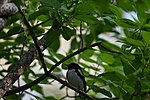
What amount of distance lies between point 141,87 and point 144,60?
0.07 m

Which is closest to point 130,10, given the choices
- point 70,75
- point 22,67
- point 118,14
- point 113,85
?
point 118,14

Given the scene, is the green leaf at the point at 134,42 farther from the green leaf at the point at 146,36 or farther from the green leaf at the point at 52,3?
the green leaf at the point at 52,3

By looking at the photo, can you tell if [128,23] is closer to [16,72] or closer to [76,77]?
[16,72]

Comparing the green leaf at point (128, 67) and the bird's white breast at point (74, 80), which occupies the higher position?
the green leaf at point (128, 67)

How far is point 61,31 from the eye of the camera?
73cm

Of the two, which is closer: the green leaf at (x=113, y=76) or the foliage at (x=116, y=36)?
the foliage at (x=116, y=36)

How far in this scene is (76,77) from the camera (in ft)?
3.82

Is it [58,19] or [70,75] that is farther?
[70,75]

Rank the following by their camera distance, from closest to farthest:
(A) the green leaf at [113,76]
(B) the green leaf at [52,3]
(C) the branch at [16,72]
Answer: (B) the green leaf at [52,3], (C) the branch at [16,72], (A) the green leaf at [113,76]

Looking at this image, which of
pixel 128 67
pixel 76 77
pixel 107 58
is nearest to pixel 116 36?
pixel 128 67

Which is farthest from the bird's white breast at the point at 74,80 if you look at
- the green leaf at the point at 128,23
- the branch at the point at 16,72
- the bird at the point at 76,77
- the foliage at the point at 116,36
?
the green leaf at the point at 128,23

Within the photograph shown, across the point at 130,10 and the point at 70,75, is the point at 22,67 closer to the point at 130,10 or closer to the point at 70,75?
the point at 130,10

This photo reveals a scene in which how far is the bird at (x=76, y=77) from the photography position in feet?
3.59

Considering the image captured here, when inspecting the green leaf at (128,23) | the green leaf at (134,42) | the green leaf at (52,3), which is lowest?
the green leaf at (134,42)
